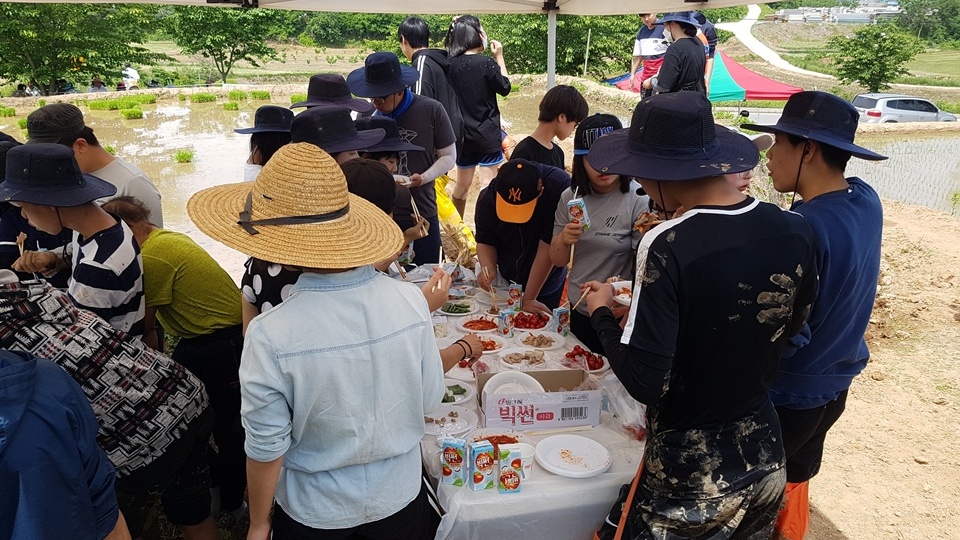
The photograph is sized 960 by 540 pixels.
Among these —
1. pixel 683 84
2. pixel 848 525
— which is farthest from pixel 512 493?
pixel 683 84

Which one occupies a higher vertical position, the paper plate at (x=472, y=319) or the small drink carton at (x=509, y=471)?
the small drink carton at (x=509, y=471)

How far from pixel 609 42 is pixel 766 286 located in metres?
30.7

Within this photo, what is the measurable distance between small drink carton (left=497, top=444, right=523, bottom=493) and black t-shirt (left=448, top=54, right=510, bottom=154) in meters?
4.04

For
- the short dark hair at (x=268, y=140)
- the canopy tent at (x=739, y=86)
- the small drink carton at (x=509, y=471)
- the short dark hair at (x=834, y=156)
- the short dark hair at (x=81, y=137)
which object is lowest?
the canopy tent at (x=739, y=86)

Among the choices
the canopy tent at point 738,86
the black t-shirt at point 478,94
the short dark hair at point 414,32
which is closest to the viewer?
the short dark hair at point 414,32

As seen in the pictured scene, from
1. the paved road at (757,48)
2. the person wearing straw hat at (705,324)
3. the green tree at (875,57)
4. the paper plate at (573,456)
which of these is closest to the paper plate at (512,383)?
the paper plate at (573,456)

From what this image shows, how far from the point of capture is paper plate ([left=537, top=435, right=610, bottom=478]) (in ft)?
5.93

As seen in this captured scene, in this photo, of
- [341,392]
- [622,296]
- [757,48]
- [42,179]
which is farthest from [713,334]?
[757,48]

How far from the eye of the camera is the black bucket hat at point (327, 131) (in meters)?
3.00

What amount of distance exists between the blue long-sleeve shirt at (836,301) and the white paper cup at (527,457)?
0.86 metres

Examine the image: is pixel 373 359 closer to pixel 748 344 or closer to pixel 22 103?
pixel 748 344

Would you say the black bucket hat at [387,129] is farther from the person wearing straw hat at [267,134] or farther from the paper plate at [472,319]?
the paper plate at [472,319]

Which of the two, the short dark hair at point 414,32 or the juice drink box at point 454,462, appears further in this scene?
the short dark hair at point 414,32

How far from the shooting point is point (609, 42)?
96.3ft
